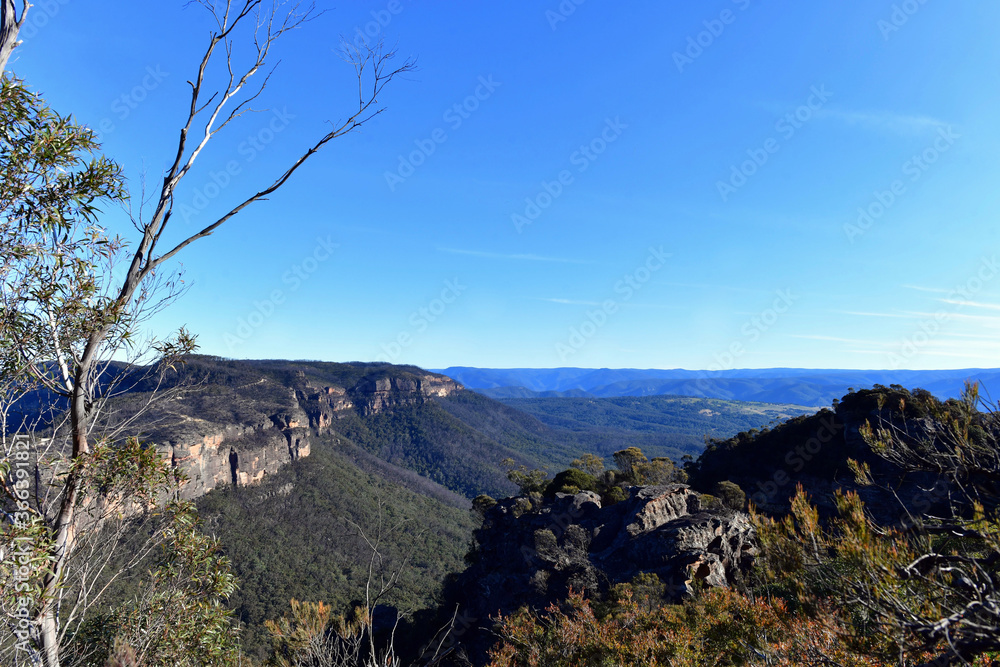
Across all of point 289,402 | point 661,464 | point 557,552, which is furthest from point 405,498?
point 557,552

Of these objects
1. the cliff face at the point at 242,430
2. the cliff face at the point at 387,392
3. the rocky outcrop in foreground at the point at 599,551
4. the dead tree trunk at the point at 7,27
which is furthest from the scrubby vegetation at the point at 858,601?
the cliff face at the point at 387,392

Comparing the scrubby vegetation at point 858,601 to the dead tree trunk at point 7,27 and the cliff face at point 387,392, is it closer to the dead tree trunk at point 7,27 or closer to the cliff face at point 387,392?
the dead tree trunk at point 7,27

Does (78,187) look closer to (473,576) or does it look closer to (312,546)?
(473,576)

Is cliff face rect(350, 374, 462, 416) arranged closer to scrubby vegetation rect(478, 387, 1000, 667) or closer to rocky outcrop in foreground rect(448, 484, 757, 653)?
rocky outcrop in foreground rect(448, 484, 757, 653)

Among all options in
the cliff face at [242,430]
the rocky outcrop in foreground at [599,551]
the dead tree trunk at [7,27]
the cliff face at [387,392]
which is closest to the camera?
the dead tree trunk at [7,27]

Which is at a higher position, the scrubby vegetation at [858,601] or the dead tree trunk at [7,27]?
the dead tree trunk at [7,27]

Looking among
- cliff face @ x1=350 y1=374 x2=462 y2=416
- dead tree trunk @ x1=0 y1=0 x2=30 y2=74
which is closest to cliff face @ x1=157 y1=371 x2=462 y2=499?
cliff face @ x1=350 y1=374 x2=462 y2=416

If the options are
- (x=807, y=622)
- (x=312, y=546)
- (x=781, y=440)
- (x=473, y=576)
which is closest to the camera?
(x=807, y=622)

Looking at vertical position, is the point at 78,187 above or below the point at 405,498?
above
